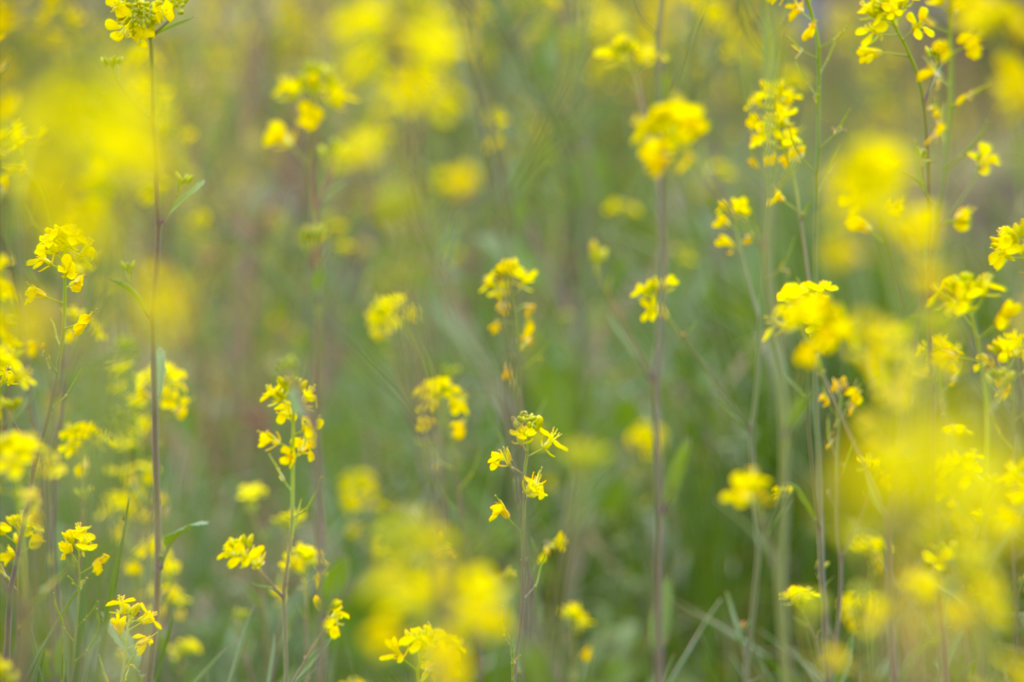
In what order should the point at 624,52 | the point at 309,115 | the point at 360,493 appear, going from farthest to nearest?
the point at 360,493 → the point at 309,115 → the point at 624,52

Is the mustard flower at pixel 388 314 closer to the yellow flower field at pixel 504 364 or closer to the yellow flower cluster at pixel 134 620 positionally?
the yellow flower field at pixel 504 364

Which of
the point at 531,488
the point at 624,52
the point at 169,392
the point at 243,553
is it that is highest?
the point at 624,52

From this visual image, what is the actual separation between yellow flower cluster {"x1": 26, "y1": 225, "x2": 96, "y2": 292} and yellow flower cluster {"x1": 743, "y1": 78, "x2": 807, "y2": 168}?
4.13 ft

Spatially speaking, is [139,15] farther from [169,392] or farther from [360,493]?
[360,493]

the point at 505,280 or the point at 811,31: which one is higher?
the point at 811,31

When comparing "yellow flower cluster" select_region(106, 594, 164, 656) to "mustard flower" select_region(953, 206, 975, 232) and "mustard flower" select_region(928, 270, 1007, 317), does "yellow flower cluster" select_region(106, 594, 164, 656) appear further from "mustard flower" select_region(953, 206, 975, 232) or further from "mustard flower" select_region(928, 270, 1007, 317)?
"mustard flower" select_region(953, 206, 975, 232)

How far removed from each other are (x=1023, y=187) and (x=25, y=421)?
4217 millimetres

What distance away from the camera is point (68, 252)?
62.6 inches

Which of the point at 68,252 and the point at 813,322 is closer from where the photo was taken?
the point at 813,322

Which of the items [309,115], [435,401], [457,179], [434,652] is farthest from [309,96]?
[457,179]

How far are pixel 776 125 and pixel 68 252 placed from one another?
1373 mm

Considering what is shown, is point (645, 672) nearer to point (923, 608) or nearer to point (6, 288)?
point (923, 608)

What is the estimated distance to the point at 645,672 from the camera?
8.30 feet

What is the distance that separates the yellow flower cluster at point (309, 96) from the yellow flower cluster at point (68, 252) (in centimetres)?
66
